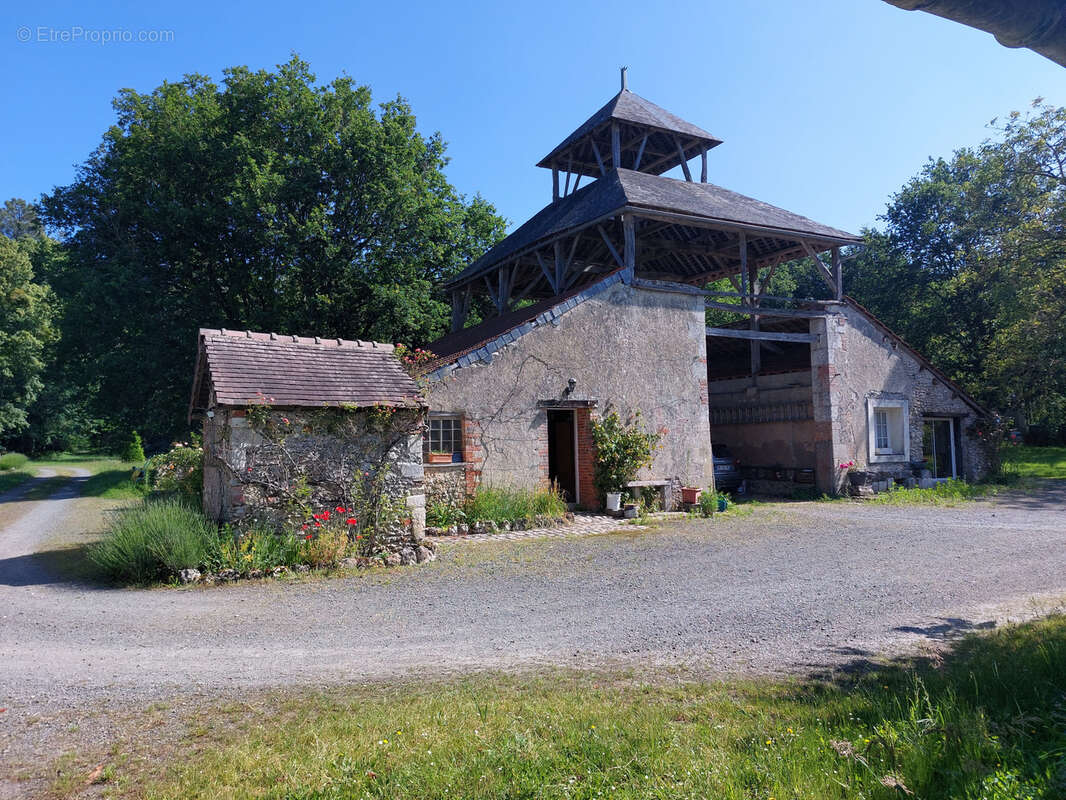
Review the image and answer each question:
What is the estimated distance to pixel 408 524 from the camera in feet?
31.3

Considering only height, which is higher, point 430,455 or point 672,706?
point 430,455

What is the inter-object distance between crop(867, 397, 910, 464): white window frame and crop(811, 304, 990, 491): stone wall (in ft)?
0.29

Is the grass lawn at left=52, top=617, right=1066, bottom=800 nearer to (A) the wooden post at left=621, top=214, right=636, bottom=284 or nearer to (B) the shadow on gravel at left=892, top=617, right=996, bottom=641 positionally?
(B) the shadow on gravel at left=892, top=617, right=996, bottom=641

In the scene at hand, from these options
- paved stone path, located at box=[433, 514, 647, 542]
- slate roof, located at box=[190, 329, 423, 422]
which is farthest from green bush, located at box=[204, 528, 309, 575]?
paved stone path, located at box=[433, 514, 647, 542]

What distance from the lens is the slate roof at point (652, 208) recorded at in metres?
14.5

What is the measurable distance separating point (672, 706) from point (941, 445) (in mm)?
18247

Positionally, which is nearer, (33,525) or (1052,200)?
(33,525)

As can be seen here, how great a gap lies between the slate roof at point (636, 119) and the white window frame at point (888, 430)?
8368 mm

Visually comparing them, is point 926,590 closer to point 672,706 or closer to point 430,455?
point 672,706

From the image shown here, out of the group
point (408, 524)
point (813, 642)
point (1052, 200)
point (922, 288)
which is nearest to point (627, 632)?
point (813, 642)

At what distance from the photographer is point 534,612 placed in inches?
256

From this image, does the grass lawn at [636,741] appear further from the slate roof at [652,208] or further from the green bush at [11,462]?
the green bush at [11,462]

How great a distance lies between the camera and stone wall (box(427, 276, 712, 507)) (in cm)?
1223


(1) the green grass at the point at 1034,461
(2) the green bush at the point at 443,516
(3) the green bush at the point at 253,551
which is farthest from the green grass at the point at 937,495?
(3) the green bush at the point at 253,551
